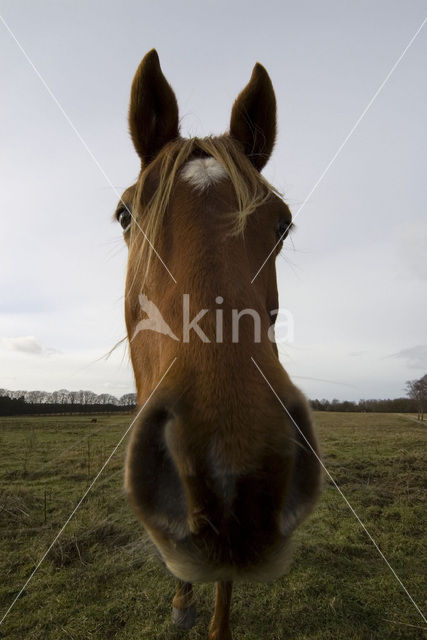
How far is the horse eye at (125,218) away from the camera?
8.58ft

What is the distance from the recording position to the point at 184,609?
3.70 metres

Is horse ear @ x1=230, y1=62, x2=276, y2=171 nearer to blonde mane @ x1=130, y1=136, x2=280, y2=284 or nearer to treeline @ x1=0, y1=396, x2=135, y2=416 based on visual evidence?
blonde mane @ x1=130, y1=136, x2=280, y2=284

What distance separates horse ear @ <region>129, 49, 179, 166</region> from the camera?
2439 millimetres

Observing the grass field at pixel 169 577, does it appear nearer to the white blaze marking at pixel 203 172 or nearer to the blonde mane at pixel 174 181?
the blonde mane at pixel 174 181

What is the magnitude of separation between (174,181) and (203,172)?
0.59ft

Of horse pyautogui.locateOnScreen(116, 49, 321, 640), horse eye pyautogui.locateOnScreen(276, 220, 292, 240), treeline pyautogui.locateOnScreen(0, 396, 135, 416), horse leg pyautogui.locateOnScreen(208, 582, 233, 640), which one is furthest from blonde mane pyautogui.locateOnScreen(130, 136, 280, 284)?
treeline pyautogui.locateOnScreen(0, 396, 135, 416)

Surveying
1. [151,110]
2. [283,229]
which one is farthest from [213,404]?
[151,110]

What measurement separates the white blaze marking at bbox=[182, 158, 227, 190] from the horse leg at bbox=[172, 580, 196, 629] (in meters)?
4.04

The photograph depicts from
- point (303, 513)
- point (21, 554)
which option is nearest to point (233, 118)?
point (303, 513)

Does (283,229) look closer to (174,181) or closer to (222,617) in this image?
(174,181)

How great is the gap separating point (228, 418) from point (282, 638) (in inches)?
153

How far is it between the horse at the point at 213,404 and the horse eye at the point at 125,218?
52 centimetres

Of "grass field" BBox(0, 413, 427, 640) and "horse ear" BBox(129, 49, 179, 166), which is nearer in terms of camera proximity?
"horse ear" BBox(129, 49, 179, 166)

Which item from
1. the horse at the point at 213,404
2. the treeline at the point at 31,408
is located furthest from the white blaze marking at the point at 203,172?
the treeline at the point at 31,408
